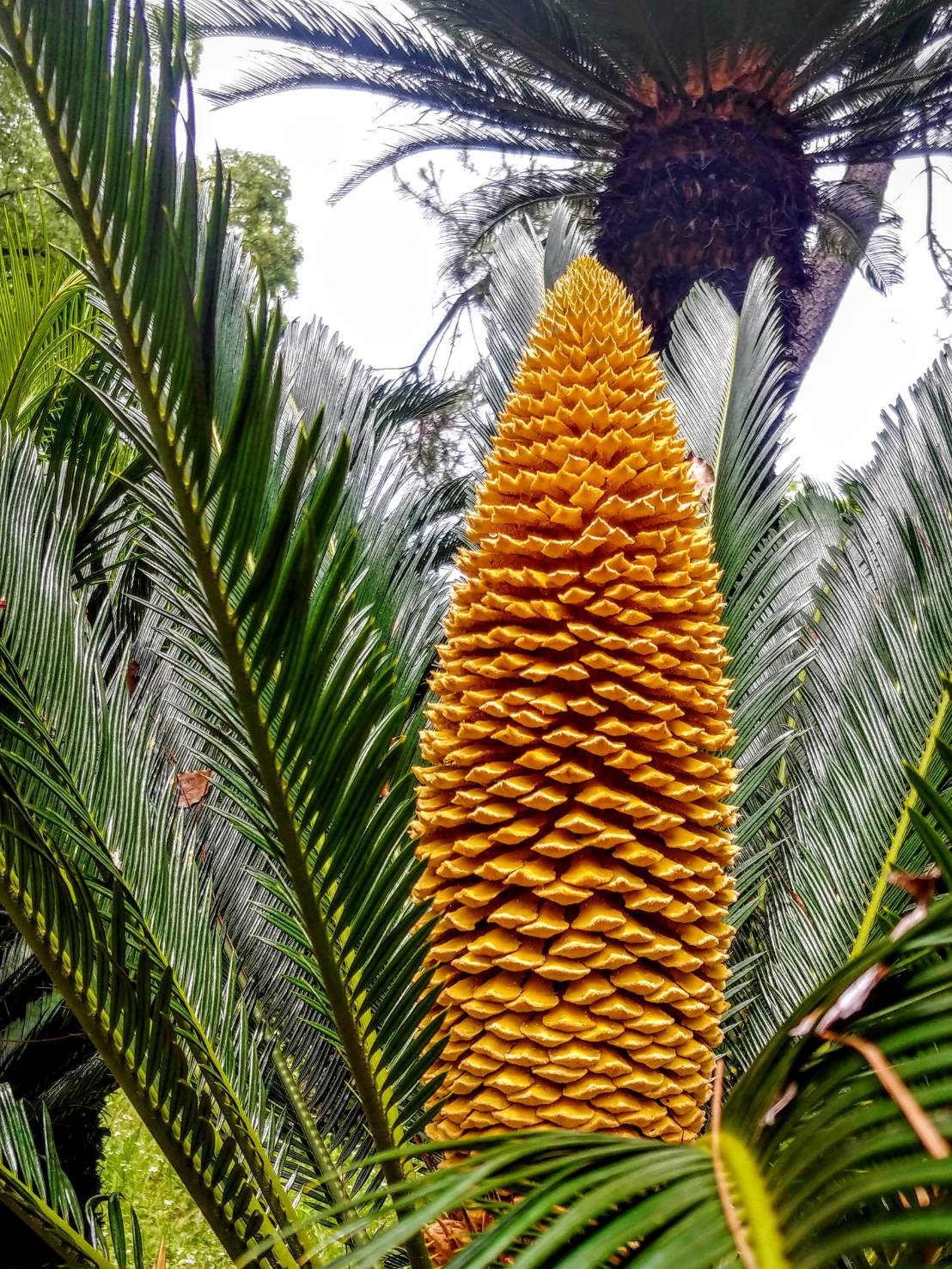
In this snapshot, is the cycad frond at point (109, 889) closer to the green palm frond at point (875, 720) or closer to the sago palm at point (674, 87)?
the green palm frond at point (875, 720)

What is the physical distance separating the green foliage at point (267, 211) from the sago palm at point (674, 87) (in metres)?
5.57

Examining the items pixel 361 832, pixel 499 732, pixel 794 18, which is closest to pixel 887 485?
pixel 499 732

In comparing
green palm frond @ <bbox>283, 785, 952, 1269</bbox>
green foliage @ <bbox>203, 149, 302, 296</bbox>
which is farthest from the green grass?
green foliage @ <bbox>203, 149, 302, 296</bbox>

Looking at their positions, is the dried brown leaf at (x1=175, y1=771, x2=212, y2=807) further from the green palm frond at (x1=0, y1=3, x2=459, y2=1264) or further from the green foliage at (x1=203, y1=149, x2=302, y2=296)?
the green foliage at (x1=203, y1=149, x2=302, y2=296)

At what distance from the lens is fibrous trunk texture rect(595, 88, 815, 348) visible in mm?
3916

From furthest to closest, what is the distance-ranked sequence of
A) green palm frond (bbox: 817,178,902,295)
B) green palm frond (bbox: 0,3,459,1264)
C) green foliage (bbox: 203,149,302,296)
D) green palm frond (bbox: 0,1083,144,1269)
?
green foliage (bbox: 203,149,302,296), green palm frond (bbox: 817,178,902,295), green palm frond (bbox: 0,1083,144,1269), green palm frond (bbox: 0,3,459,1264)

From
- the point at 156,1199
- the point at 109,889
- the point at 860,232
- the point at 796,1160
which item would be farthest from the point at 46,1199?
the point at 860,232

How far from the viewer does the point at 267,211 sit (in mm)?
10523

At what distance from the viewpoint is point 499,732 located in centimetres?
121

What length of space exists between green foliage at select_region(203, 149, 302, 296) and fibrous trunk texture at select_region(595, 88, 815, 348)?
6278 millimetres

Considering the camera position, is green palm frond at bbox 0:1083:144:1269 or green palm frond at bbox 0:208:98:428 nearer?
green palm frond at bbox 0:1083:144:1269

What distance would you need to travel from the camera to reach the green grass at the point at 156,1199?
4.55m

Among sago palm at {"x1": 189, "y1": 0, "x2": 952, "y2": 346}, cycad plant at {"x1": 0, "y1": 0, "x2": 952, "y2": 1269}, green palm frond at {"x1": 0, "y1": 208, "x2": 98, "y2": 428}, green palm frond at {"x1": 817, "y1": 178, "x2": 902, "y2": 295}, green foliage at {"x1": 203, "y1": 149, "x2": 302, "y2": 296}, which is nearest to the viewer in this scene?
cycad plant at {"x1": 0, "y1": 0, "x2": 952, "y2": 1269}

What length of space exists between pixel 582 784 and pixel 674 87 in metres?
3.57
